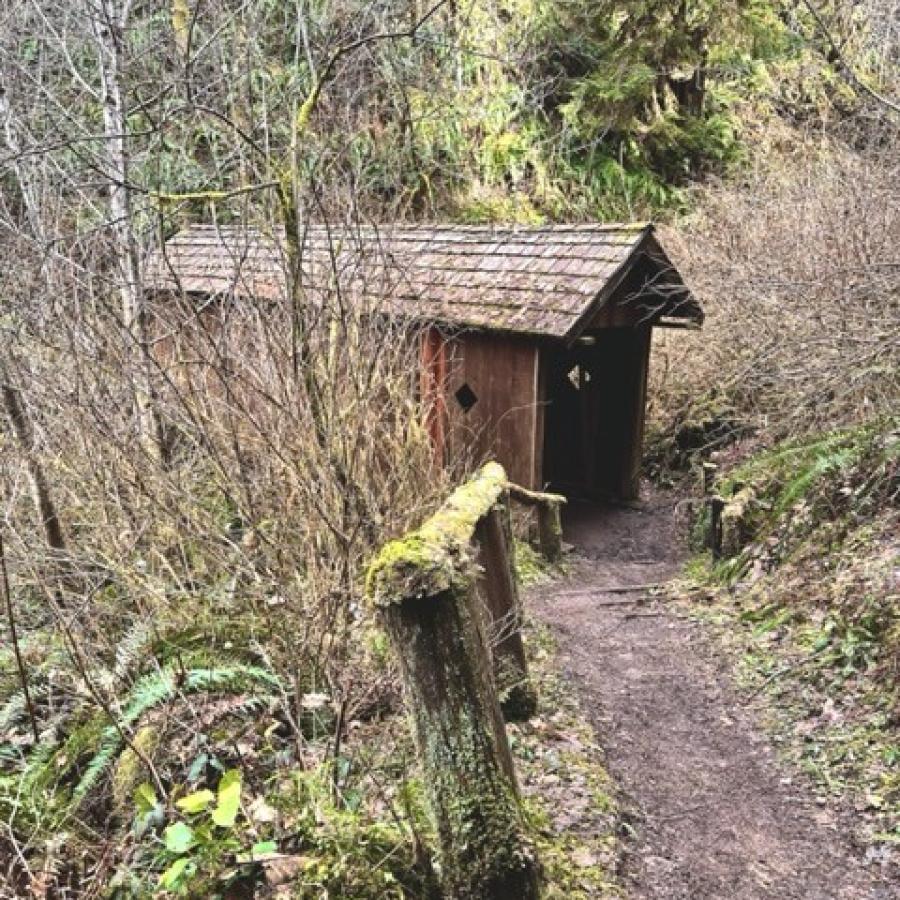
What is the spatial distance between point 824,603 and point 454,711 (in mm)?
4302

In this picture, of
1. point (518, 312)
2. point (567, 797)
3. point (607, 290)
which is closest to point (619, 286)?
point (607, 290)

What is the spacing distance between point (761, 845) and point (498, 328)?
592 cm

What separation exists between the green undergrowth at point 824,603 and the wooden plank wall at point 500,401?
220 cm

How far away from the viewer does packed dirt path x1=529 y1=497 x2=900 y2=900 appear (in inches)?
138

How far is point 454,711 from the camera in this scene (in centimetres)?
255

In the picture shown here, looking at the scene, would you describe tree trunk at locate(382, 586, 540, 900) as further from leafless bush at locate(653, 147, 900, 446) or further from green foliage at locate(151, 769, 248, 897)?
leafless bush at locate(653, 147, 900, 446)

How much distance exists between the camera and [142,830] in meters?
2.96

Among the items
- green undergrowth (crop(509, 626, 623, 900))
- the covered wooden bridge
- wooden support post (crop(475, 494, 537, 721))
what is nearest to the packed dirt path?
green undergrowth (crop(509, 626, 623, 900))

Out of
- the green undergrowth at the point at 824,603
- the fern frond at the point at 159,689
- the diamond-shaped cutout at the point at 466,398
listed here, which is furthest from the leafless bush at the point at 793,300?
the fern frond at the point at 159,689

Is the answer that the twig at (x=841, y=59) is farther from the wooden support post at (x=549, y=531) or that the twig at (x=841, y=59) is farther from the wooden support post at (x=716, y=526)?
the wooden support post at (x=549, y=531)

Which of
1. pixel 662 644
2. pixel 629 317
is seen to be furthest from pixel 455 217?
pixel 662 644

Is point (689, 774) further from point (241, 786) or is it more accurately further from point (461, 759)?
point (241, 786)

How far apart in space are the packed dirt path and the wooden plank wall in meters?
2.05

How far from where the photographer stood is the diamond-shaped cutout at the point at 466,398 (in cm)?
957
